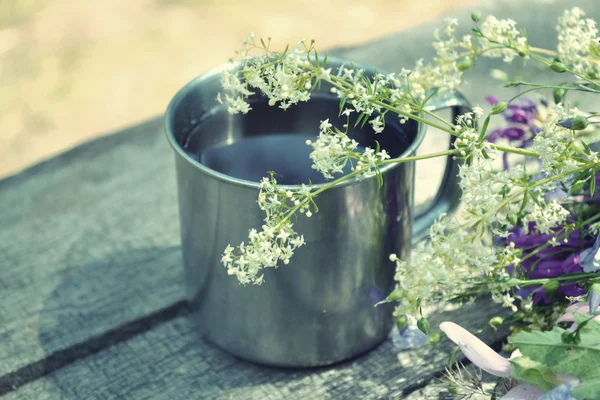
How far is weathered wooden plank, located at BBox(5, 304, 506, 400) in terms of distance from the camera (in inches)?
27.9

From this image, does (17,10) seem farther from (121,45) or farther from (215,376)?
(215,376)

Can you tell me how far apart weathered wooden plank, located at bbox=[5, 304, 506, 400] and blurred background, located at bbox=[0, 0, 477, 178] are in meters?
1.23

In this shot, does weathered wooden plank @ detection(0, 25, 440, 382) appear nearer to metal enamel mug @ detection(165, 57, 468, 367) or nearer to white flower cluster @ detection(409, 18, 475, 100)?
metal enamel mug @ detection(165, 57, 468, 367)

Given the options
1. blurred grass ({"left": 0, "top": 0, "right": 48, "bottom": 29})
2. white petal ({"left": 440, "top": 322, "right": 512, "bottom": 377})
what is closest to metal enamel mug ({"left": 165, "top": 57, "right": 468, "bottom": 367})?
white petal ({"left": 440, "top": 322, "right": 512, "bottom": 377})

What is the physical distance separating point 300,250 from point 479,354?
0.16 meters

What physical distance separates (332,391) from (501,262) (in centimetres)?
22

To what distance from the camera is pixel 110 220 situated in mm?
941

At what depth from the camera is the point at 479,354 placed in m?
0.59

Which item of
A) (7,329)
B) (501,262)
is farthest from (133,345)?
(501,262)

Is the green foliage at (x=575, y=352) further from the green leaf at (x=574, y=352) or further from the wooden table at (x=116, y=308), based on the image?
the wooden table at (x=116, y=308)

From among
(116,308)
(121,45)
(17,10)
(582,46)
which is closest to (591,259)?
(582,46)

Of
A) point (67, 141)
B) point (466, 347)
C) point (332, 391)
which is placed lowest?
point (67, 141)

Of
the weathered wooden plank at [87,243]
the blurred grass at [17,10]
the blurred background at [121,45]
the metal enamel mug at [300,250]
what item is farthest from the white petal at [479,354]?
the blurred grass at [17,10]

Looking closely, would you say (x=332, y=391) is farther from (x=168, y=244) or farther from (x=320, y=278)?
(x=168, y=244)
